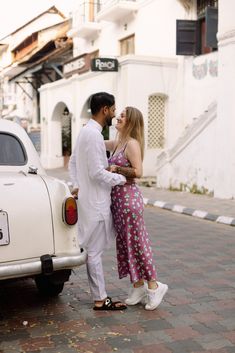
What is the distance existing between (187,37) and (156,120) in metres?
3.28

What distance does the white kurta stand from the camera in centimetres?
385

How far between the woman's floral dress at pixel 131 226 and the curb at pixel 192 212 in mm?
5138

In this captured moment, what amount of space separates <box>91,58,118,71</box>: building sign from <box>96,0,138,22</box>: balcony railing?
330 cm

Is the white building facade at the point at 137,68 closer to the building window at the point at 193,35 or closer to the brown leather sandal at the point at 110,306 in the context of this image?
the building window at the point at 193,35

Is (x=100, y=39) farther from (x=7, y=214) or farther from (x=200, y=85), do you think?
(x=7, y=214)

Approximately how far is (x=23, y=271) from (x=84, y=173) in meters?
0.95

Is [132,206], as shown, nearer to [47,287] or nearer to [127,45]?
[47,287]

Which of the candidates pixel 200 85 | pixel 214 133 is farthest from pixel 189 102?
pixel 214 133

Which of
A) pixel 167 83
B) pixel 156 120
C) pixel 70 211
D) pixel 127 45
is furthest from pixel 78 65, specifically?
pixel 70 211

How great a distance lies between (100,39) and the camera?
76.5ft

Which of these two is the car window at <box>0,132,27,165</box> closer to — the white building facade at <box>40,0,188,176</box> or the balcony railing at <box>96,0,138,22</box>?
the white building facade at <box>40,0,188,176</box>

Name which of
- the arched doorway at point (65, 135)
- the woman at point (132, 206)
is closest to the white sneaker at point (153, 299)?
the woman at point (132, 206)

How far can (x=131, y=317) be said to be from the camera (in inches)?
158

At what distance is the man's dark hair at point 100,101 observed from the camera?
157 inches
